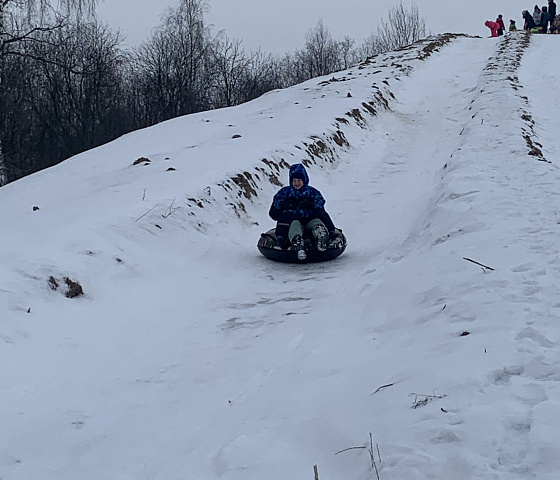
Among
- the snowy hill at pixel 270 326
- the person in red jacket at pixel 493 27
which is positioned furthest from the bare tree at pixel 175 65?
the snowy hill at pixel 270 326

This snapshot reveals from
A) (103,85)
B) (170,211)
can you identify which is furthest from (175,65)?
(170,211)

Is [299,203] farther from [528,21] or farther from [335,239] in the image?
[528,21]

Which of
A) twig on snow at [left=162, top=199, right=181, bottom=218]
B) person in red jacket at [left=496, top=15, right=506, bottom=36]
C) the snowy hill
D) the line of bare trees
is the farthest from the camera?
person in red jacket at [left=496, top=15, right=506, bottom=36]

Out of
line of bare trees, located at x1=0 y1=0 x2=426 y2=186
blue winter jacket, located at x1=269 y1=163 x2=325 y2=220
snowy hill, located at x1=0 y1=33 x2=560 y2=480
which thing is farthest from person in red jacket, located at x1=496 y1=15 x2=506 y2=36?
blue winter jacket, located at x1=269 y1=163 x2=325 y2=220

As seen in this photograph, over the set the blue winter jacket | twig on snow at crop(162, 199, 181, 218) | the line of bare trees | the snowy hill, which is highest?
the line of bare trees

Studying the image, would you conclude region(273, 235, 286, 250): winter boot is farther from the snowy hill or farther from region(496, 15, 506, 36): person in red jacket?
region(496, 15, 506, 36): person in red jacket

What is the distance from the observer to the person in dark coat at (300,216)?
7434 mm

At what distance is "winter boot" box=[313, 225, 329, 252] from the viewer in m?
7.39

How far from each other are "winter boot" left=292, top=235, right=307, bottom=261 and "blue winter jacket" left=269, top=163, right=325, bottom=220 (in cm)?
46

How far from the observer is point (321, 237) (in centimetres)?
741

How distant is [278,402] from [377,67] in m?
21.3

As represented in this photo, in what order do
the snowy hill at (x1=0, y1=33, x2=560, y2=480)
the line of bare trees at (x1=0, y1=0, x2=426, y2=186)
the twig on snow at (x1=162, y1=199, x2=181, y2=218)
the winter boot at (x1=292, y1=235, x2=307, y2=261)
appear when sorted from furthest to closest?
the line of bare trees at (x1=0, y1=0, x2=426, y2=186) < the twig on snow at (x1=162, y1=199, x2=181, y2=218) < the winter boot at (x1=292, y1=235, x2=307, y2=261) < the snowy hill at (x1=0, y1=33, x2=560, y2=480)

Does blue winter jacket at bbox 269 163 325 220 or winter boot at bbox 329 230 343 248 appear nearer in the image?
winter boot at bbox 329 230 343 248

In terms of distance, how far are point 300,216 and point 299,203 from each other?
0.62 feet
